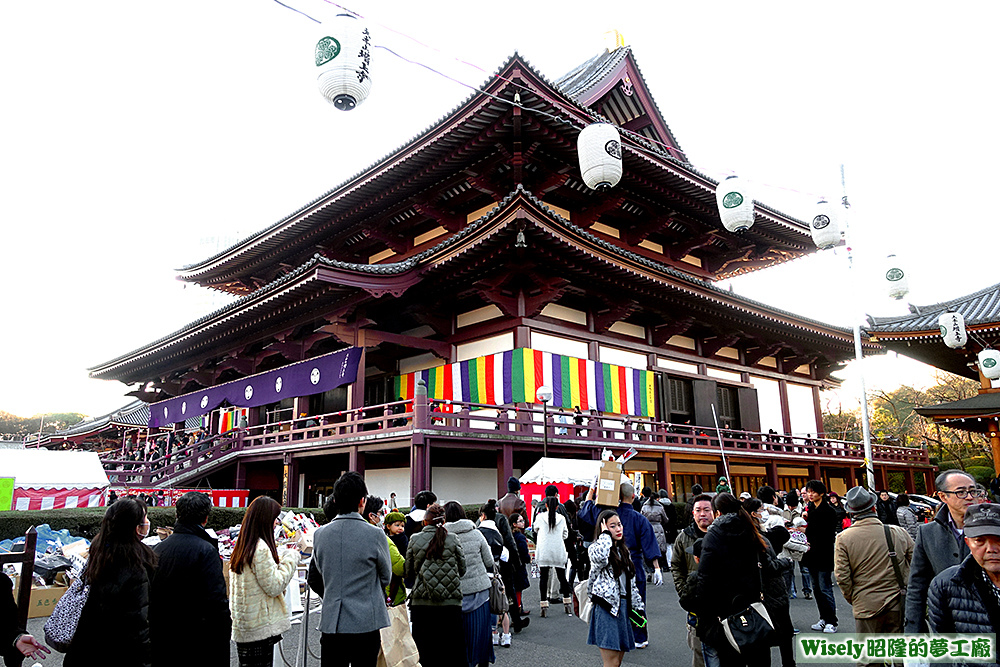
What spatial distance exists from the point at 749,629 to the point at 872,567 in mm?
1875

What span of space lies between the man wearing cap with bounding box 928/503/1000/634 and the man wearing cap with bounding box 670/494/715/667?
1.70m

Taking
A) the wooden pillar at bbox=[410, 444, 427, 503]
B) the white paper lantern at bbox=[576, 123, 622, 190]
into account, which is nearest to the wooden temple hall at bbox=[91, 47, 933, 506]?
the wooden pillar at bbox=[410, 444, 427, 503]

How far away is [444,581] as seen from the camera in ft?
17.3

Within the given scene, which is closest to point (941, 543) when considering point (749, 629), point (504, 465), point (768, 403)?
point (749, 629)

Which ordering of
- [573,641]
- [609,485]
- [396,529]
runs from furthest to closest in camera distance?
[573,641]
[396,529]
[609,485]

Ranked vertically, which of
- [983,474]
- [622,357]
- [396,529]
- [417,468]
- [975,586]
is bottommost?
[975,586]

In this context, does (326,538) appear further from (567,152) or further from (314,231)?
(314,231)

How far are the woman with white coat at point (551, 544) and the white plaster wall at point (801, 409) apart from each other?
721 inches

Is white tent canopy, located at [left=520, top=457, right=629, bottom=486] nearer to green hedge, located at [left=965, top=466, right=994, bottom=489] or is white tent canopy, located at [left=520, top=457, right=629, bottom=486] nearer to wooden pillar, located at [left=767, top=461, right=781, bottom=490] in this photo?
wooden pillar, located at [left=767, top=461, right=781, bottom=490]

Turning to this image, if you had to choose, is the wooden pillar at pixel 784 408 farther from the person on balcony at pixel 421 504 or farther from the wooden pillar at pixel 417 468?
the person on balcony at pixel 421 504

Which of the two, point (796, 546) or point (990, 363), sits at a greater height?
point (990, 363)

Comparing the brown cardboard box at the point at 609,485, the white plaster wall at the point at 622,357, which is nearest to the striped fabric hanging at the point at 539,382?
the white plaster wall at the point at 622,357

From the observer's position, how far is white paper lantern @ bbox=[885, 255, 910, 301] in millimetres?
17375

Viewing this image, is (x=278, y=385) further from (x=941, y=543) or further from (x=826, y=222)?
Answer: (x=941, y=543)
